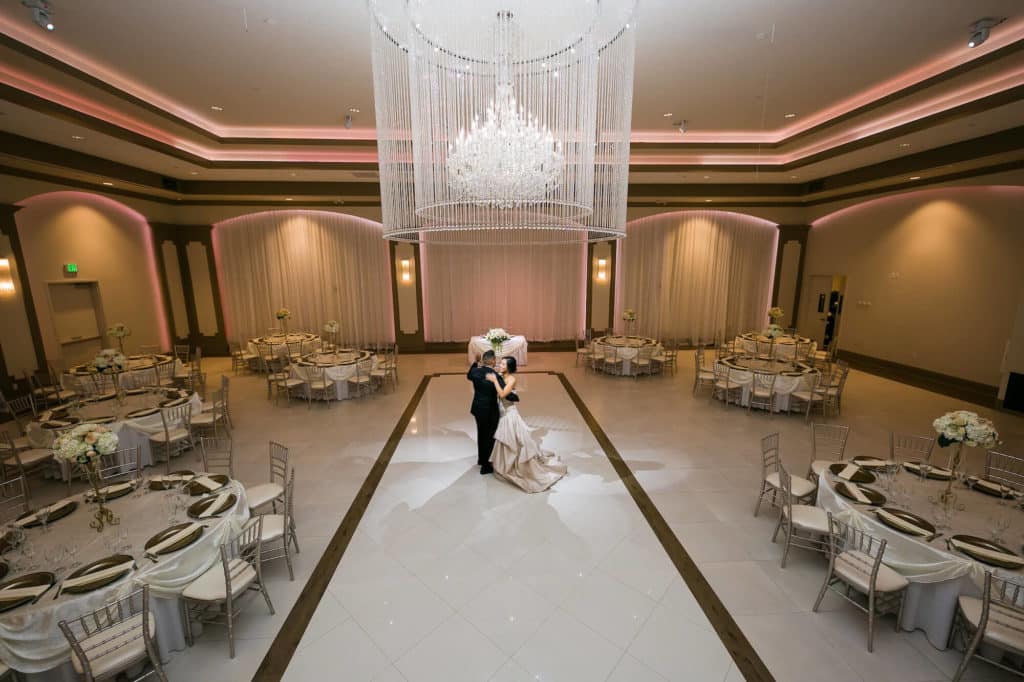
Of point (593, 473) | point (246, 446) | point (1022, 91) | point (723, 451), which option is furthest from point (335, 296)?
point (1022, 91)

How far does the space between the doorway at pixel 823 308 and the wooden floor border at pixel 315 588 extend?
11.7 metres

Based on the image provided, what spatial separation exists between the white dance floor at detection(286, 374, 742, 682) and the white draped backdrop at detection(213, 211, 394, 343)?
7.39 metres

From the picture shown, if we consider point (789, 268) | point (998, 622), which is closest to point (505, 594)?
point (998, 622)

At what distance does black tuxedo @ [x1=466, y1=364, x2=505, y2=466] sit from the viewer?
5.00m

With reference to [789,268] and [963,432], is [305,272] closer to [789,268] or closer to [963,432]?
[963,432]

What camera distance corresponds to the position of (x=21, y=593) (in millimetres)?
2441

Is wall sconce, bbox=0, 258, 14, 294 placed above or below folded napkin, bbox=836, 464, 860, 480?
above

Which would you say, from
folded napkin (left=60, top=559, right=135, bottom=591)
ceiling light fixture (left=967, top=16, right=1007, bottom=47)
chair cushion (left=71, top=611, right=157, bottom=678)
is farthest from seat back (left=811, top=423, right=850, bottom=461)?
folded napkin (left=60, top=559, right=135, bottom=591)

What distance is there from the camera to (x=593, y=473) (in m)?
5.14

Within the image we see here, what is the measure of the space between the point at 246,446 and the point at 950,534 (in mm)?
7443

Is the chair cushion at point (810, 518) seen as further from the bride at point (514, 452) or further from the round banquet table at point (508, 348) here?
the round banquet table at point (508, 348)

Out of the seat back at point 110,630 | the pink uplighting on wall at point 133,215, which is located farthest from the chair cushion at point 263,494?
the pink uplighting on wall at point 133,215

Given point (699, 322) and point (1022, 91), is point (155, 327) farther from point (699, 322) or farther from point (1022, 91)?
point (1022, 91)

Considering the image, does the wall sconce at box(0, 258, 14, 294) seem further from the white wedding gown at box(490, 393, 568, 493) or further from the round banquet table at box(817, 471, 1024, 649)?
the round banquet table at box(817, 471, 1024, 649)
